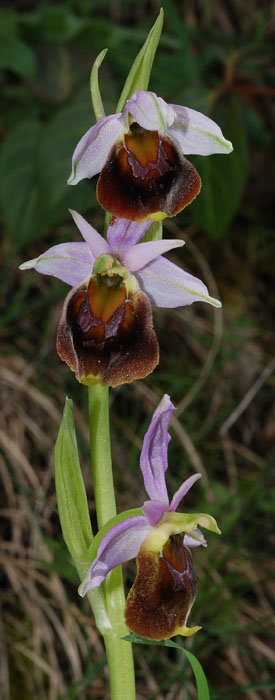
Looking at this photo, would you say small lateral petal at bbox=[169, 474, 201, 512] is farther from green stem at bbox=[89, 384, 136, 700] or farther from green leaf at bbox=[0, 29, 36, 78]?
green leaf at bbox=[0, 29, 36, 78]

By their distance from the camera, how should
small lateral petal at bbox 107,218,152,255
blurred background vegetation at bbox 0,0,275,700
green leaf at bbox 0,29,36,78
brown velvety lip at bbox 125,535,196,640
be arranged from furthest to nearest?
green leaf at bbox 0,29,36,78 → blurred background vegetation at bbox 0,0,275,700 → small lateral petal at bbox 107,218,152,255 → brown velvety lip at bbox 125,535,196,640

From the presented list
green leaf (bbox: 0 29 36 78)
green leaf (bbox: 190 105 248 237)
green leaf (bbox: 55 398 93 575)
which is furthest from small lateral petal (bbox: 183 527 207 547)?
green leaf (bbox: 0 29 36 78)

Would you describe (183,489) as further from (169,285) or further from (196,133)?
(196,133)

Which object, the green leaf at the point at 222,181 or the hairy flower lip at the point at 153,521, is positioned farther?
the green leaf at the point at 222,181

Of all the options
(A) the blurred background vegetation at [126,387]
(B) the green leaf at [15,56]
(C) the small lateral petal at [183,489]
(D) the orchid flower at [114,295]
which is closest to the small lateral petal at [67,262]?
(D) the orchid flower at [114,295]

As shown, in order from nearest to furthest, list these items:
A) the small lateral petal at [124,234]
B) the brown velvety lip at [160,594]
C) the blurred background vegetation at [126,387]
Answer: the brown velvety lip at [160,594], the small lateral petal at [124,234], the blurred background vegetation at [126,387]

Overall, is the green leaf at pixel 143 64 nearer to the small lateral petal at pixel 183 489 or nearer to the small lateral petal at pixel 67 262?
the small lateral petal at pixel 67 262
